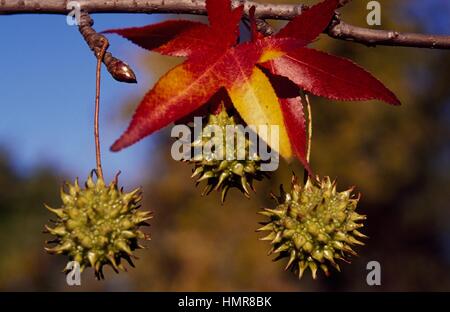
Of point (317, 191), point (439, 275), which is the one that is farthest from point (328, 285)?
point (317, 191)

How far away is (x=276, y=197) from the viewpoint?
2.01 metres

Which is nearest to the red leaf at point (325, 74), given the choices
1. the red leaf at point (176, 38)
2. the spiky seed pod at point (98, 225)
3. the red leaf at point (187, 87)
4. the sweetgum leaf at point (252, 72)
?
the sweetgum leaf at point (252, 72)

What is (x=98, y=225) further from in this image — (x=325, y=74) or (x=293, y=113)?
(x=325, y=74)

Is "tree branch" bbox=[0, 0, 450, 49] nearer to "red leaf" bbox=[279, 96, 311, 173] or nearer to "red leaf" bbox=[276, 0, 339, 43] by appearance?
"red leaf" bbox=[276, 0, 339, 43]

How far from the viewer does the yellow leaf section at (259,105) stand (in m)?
1.72

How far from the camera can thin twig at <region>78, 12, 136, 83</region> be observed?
72.5 inches

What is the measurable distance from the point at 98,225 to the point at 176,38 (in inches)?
24.4

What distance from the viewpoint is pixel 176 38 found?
181 cm

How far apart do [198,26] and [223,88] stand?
20cm

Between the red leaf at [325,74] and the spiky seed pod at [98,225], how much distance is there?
0.60 metres

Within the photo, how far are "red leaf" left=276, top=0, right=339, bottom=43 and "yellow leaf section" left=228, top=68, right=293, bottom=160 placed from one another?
20 centimetres

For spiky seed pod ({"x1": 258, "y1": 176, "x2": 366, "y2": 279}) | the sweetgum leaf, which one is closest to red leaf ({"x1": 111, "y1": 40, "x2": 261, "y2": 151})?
the sweetgum leaf

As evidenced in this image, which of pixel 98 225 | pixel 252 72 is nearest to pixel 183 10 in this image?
pixel 252 72

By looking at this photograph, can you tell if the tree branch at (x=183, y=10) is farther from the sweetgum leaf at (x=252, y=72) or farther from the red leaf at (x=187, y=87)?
the red leaf at (x=187, y=87)
